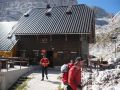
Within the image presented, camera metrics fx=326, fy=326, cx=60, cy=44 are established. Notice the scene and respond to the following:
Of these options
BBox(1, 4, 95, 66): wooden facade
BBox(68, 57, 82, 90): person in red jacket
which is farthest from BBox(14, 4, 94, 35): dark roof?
BBox(68, 57, 82, 90): person in red jacket

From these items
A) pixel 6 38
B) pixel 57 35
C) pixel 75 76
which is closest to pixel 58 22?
pixel 57 35

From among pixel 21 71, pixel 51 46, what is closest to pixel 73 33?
pixel 51 46

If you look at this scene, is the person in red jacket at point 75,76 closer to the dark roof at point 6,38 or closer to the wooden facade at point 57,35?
the wooden facade at point 57,35

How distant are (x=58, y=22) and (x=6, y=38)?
6.25 m

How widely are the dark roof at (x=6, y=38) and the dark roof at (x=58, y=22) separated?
117cm

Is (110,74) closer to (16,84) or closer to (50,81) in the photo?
(50,81)

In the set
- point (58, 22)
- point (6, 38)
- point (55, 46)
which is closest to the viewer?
point (55, 46)

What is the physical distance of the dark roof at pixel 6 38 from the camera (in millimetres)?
34719

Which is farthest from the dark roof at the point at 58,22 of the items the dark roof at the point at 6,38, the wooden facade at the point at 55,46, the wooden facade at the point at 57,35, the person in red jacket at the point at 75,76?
the person in red jacket at the point at 75,76

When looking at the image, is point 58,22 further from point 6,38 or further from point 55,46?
point 6,38

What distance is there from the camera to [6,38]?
3653cm

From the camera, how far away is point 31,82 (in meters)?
24.5

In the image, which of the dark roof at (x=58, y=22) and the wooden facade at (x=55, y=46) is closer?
the wooden facade at (x=55, y=46)

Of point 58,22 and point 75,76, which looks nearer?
point 75,76
